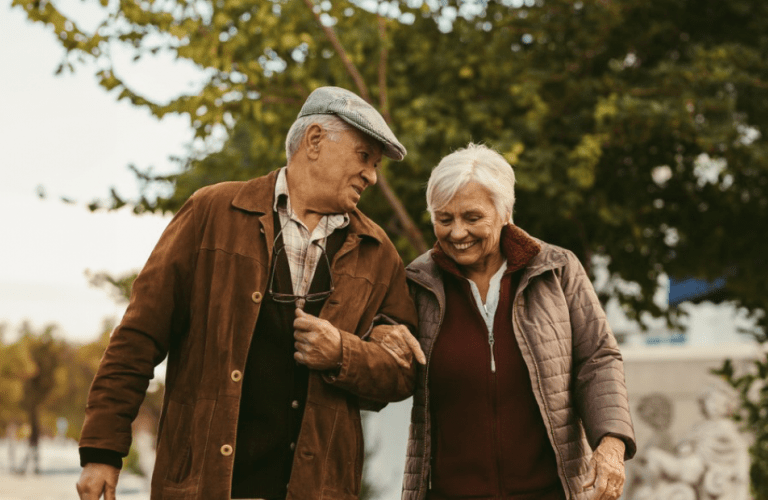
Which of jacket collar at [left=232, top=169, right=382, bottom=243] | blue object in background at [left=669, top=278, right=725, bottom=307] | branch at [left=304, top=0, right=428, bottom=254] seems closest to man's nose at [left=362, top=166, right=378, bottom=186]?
jacket collar at [left=232, top=169, right=382, bottom=243]

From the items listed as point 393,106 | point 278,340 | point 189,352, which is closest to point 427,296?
point 278,340

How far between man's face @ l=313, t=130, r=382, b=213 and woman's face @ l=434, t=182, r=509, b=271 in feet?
1.34

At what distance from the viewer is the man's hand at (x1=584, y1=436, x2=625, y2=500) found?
265cm

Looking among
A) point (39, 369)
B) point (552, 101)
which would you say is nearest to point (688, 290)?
point (552, 101)

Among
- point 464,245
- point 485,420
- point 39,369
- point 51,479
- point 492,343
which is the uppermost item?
point 39,369

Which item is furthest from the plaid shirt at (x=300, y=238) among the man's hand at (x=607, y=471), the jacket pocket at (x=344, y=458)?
the man's hand at (x=607, y=471)

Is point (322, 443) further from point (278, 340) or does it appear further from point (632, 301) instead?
point (632, 301)

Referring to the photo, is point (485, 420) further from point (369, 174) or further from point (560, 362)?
point (369, 174)

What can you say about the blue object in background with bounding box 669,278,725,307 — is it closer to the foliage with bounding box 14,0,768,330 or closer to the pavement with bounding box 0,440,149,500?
the foliage with bounding box 14,0,768,330

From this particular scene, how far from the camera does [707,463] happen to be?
7.83 m

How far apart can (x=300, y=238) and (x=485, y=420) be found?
832 millimetres

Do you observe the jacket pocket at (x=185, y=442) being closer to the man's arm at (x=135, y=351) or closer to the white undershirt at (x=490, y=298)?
the man's arm at (x=135, y=351)

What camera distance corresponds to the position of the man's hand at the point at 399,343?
270 cm

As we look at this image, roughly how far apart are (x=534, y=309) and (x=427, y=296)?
1.23ft
